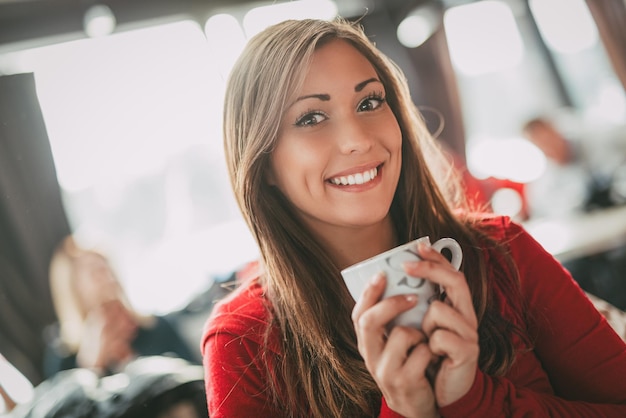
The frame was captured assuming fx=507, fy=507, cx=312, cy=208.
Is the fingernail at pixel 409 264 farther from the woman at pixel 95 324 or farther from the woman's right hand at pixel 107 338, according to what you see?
the woman's right hand at pixel 107 338

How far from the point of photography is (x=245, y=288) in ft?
3.97

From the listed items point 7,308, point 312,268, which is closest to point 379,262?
point 312,268

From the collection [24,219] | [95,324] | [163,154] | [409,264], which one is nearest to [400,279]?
[409,264]

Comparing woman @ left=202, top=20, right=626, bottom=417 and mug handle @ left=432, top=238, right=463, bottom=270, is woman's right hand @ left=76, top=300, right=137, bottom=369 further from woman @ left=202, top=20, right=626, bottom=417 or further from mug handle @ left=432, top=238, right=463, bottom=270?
mug handle @ left=432, top=238, right=463, bottom=270

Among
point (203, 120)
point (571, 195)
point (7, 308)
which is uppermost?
point (203, 120)

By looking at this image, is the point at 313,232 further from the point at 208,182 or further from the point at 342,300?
the point at 208,182

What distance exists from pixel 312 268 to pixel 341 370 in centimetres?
24

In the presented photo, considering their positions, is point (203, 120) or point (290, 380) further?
point (203, 120)

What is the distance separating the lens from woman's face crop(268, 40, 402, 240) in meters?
1.04

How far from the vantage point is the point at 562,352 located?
0.99 m

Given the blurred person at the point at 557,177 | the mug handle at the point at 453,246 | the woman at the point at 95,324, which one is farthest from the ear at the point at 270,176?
the blurred person at the point at 557,177

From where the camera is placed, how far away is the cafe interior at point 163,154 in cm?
281

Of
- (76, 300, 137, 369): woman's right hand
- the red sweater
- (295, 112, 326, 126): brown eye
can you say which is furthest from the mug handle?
(76, 300, 137, 369): woman's right hand

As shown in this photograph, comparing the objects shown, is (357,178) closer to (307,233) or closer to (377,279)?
(307,233)
